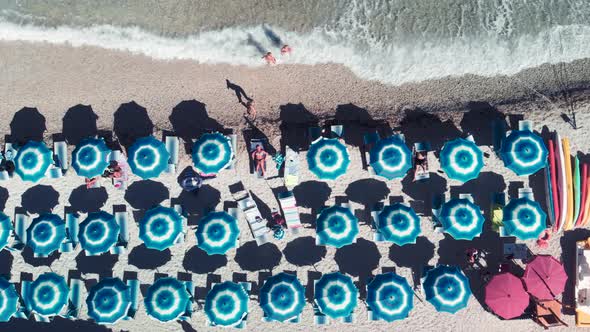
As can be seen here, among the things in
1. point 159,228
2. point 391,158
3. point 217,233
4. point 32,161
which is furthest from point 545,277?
point 32,161

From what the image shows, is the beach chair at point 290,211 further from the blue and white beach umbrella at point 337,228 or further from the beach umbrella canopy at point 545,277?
the beach umbrella canopy at point 545,277

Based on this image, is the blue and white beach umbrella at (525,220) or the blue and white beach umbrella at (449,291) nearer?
the blue and white beach umbrella at (449,291)

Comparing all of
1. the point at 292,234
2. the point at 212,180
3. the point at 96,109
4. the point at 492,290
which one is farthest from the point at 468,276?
the point at 96,109

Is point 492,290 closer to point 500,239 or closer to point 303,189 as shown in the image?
point 500,239

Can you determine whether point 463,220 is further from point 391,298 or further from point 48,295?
point 48,295

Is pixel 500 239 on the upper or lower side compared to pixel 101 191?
lower

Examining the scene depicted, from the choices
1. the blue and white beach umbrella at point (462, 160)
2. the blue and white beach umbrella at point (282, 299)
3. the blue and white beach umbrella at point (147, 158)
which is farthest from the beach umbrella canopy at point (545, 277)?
the blue and white beach umbrella at point (147, 158)
